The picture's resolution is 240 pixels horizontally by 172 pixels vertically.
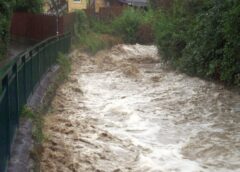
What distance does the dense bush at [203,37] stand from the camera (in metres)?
14.4

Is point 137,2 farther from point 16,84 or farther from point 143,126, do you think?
point 16,84

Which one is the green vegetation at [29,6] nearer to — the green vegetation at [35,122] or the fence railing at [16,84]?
the fence railing at [16,84]

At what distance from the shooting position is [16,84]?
27.6 ft

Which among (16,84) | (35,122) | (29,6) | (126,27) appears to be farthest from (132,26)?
(16,84)

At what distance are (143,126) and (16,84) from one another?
4.41 m

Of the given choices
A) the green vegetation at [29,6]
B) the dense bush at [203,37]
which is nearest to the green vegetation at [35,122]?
the dense bush at [203,37]

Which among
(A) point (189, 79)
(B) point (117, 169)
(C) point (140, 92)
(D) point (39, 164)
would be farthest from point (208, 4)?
(D) point (39, 164)

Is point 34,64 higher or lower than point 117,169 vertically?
higher

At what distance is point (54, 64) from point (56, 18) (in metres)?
12.3

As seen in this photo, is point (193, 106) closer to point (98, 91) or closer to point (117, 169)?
point (98, 91)

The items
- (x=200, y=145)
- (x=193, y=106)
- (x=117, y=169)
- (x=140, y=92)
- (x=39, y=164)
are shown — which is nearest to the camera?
(x=39, y=164)

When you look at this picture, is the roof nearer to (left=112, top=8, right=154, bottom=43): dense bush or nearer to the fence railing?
(left=112, top=8, right=154, bottom=43): dense bush

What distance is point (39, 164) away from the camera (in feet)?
24.5

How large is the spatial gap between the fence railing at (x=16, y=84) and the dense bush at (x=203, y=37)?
546 centimetres
